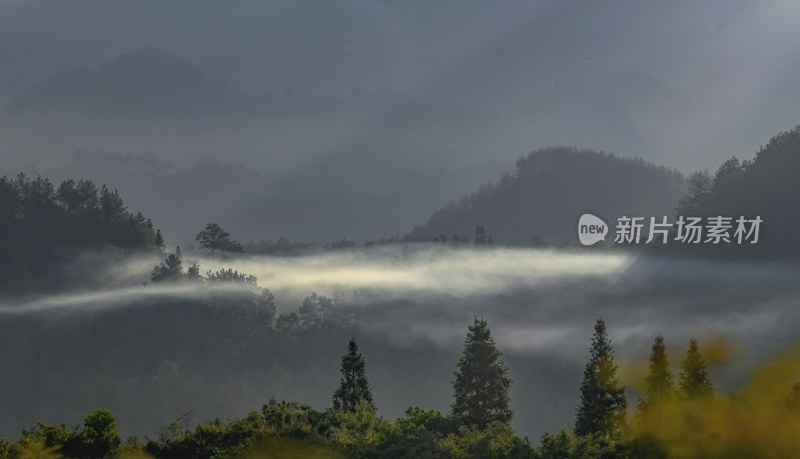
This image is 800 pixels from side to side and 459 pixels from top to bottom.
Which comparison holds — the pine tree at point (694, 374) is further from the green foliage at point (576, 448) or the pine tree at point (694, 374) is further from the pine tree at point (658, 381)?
the green foliage at point (576, 448)

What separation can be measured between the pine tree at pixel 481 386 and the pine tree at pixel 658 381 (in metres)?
19.8

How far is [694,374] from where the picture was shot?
65.1 m

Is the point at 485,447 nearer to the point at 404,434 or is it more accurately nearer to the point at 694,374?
the point at 404,434

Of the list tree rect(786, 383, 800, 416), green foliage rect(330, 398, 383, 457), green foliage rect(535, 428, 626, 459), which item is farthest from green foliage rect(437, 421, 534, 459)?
tree rect(786, 383, 800, 416)

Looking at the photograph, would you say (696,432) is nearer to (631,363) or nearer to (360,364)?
(631,363)

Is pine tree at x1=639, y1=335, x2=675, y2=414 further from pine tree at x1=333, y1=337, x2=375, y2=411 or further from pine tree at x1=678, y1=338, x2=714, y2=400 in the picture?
pine tree at x1=333, y1=337, x2=375, y2=411

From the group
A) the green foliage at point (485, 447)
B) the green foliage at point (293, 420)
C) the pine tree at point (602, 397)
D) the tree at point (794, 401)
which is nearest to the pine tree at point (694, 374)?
the tree at point (794, 401)

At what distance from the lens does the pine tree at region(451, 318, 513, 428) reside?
271 feet

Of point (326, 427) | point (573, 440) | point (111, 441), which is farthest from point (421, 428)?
point (111, 441)

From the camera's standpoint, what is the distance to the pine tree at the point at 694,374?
212 feet

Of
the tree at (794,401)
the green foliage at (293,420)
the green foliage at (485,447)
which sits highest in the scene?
the tree at (794,401)

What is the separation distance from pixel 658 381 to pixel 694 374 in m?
2.74

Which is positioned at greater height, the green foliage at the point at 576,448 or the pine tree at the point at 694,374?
the pine tree at the point at 694,374

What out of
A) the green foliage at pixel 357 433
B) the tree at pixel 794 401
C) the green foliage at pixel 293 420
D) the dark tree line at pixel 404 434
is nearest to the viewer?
the dark tree line at pixel 404 434
